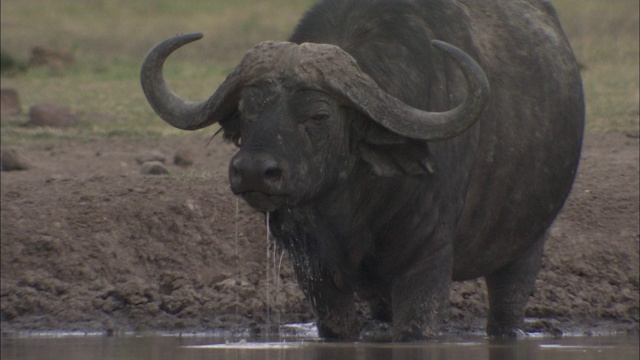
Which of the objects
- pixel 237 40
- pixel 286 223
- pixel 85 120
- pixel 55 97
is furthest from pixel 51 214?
pixel 237 40

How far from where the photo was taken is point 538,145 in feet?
24.8

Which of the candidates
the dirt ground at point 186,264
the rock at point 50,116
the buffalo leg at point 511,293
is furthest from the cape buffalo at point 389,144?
the rock at point 50,116

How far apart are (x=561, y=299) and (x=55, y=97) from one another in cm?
847

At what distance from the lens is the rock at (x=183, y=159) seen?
1141cm

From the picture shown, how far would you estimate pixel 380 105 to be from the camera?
6.20 meters

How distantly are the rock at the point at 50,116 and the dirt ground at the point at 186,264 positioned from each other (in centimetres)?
332

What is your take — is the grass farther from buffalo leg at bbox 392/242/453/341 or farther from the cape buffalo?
buffalo leg at bbox 392/242/453/341

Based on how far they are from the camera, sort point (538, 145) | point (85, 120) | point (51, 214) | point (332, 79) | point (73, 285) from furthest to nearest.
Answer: point (85, 120), point (51, 214), point (73, 285), point (538, 145), point (332, 79)

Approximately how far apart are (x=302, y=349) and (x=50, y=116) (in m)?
7.65

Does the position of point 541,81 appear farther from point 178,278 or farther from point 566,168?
point 178,278

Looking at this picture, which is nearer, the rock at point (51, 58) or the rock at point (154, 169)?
the rock at point (154, 169)

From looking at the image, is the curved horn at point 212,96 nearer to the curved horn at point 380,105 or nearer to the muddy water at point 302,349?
the curved horn at point 380,105

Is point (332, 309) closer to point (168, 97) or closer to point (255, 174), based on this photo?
point (168, 97)

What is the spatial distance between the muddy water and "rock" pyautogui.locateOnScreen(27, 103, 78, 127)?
5.94m
